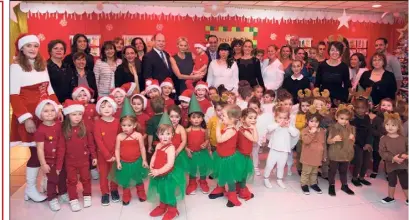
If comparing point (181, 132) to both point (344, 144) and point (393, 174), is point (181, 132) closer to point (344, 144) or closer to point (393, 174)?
point (344, 144)

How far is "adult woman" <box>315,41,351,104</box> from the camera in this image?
169 inches

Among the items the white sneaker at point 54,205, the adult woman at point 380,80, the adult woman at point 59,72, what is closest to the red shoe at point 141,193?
the white sneaker at point 54,205

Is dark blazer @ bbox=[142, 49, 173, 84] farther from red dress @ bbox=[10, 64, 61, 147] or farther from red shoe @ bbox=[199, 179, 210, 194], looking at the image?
red shoe @ bbox=[199, 179, 210, 194]

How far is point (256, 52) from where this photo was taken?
5.85 meters

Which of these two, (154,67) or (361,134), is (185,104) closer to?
(154,67)

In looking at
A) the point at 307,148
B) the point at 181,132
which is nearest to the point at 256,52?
the point at 307,148

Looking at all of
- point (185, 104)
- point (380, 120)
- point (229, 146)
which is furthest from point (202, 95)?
point (380, 120)

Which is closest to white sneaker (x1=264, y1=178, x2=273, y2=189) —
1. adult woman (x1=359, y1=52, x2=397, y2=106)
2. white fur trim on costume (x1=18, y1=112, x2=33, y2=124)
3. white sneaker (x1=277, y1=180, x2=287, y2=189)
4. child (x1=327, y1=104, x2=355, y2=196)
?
white sneaker (x1=277, y1=180, x2=287, y2=189)

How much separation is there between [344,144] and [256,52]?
270 cm

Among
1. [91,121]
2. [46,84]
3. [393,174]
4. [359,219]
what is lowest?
[359,219]

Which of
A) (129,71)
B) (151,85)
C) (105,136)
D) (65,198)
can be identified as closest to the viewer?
(105,136)

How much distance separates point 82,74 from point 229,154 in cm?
192

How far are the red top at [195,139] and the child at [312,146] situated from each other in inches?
41.1

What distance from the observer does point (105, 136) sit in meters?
3.26
